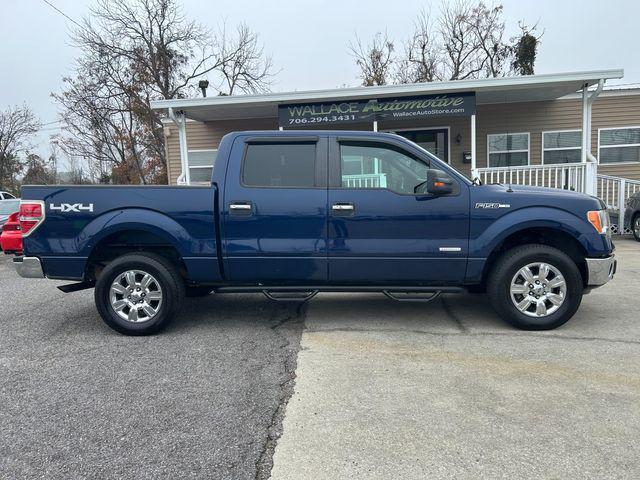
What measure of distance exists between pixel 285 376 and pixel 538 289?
264 centimetres

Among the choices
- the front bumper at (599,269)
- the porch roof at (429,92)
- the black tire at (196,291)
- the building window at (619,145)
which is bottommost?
the black tire at (196,291)

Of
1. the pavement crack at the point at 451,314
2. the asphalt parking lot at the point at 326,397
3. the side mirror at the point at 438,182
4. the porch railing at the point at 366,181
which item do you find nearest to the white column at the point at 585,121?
the asphalt parking lot at the point at 326,397

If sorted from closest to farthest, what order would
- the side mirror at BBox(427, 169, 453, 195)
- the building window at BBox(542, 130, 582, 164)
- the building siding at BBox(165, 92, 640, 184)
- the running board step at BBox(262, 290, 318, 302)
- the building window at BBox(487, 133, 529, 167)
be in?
the side mirror at BBox(427, 169, 453, 195), the running board step at BBox(262, 290, 318, 302), the building siding at BBox(165, 92, 640, 184), the building window at BBox(542, 130, 582, 164), the building window at BBox(487, 133, 529, 167)

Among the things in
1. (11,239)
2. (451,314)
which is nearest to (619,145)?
(451,314)

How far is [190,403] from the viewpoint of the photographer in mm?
3398

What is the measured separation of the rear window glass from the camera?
193 inches

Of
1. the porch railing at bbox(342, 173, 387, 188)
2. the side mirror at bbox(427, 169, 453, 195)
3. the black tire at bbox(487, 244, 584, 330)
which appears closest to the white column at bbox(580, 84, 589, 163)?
the black tire at bbox(487, 244, 584, 330)

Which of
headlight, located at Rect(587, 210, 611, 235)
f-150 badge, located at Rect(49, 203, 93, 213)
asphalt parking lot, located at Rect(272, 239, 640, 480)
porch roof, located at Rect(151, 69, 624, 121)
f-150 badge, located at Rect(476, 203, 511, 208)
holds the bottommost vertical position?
asphalt parking lot, located at Rect(272, 239, 640, 480)

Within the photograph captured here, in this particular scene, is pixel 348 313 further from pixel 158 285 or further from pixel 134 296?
pixel 134 296

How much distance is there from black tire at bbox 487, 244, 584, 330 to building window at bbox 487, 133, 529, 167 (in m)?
9.89

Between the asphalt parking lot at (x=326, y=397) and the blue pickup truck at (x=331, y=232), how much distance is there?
0.48m

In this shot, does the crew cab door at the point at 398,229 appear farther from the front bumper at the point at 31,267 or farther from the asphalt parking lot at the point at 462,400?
the front bumper at the point at 31,267

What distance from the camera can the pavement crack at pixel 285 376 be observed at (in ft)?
8.79

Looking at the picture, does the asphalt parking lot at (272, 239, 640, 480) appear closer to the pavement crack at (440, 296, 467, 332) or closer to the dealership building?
the pavement crack at (440, 296, 467, 332)
